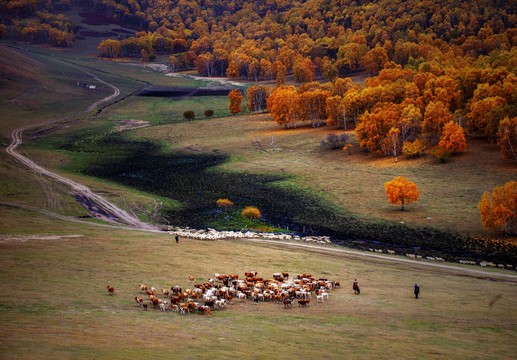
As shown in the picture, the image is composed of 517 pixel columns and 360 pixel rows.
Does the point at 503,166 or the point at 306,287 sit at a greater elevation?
the point at 503,166

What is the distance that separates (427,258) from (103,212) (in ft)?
154

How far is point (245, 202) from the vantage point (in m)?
82.8

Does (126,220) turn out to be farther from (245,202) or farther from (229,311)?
(229,311)

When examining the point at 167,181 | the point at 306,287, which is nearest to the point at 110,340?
the point at 306,287

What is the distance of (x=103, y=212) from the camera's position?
240 feet

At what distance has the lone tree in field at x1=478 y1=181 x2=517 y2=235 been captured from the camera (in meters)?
61.0

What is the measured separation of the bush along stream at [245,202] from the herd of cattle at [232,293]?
74.5 feet

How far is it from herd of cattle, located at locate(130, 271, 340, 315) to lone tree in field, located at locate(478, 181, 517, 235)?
29721mm

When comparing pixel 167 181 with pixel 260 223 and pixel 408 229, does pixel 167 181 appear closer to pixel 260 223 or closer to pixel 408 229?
pixel 260 223

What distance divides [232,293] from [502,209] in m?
40.3

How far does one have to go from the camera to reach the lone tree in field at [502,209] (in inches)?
2403

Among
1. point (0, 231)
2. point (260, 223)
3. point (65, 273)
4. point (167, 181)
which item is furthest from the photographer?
point (167, 181)

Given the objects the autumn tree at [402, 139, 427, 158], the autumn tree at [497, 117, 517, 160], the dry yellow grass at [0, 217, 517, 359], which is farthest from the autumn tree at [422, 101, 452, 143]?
the dry yellow grass at [0, 217, 517, 359]

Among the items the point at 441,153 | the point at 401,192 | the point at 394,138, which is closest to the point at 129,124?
the point at 394,138
